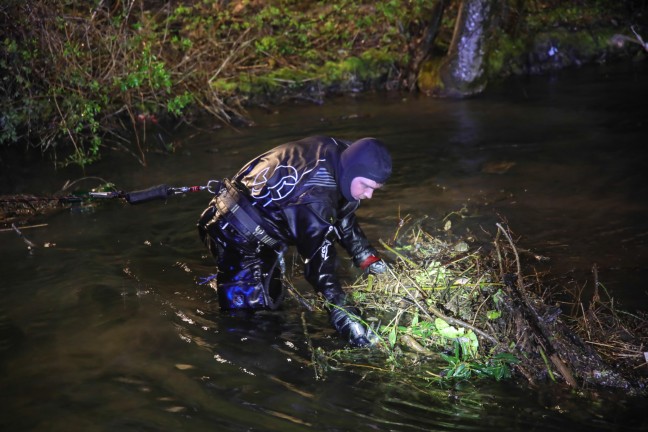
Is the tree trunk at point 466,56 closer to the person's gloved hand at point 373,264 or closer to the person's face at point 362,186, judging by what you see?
the person's gloved hand at point 373,264

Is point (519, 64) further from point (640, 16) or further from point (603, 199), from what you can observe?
point (603, 199)

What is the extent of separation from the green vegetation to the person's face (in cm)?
597

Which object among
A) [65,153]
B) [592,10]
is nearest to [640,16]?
[592,10]

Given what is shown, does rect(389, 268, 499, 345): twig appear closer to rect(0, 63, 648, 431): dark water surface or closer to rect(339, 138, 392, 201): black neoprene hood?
rect(0, 63, 648, 431): dark water surface

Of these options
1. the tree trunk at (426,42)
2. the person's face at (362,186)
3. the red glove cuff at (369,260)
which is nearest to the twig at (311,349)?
the red glove cuff at (369,260)

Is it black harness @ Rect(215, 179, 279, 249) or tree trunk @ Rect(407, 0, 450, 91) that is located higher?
tree trunk @ Rect(407, 0, 450, 91)

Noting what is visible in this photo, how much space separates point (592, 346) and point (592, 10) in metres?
13.4

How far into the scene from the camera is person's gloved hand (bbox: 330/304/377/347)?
473 centimetres

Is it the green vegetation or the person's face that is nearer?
the person's face

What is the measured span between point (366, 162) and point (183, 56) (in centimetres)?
895

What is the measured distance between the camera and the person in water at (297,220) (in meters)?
4.66

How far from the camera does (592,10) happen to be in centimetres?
1600

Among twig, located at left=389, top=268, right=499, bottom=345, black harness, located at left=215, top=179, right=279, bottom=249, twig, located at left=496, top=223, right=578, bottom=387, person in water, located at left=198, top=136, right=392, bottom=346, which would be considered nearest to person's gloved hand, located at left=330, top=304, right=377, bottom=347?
person in water, located at left=198, top=136, right=392, bottom=346

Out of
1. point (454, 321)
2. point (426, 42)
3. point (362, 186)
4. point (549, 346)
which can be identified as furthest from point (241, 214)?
point (426, 42)
